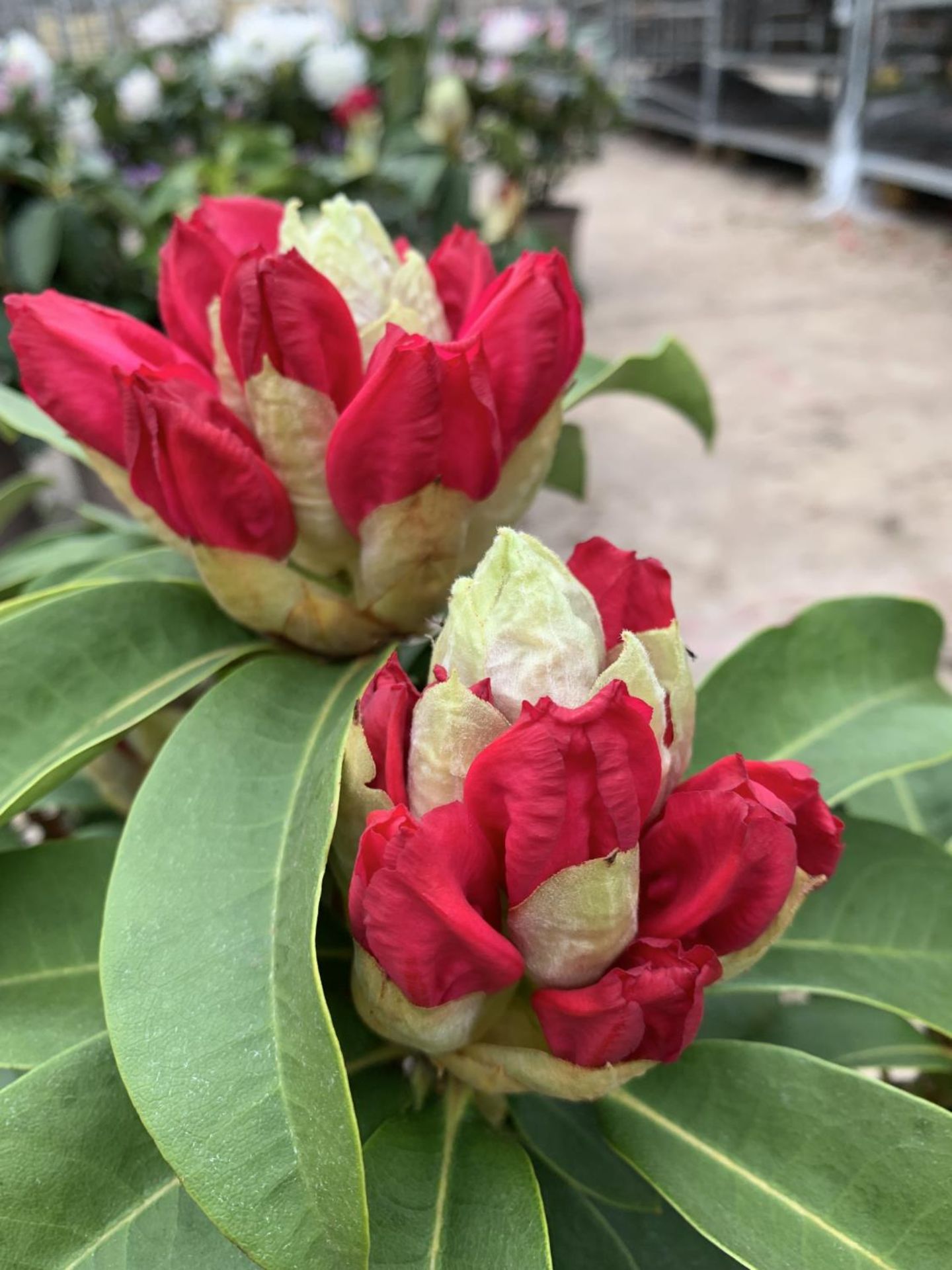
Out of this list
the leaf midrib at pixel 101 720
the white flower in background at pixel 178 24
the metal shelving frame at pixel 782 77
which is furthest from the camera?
the metal shelving frame at pixel 782 77

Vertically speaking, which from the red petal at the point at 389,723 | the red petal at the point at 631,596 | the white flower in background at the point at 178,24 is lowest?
the red petal at the point at 389,723

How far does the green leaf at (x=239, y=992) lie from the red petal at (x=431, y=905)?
0.07 feet

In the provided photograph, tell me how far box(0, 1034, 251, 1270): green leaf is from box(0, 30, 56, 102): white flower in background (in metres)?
2.16

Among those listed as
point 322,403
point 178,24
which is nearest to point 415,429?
point 322,403

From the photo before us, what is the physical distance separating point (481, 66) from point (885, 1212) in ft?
11.7

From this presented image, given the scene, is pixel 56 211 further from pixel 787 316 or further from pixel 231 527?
pixel 787 316

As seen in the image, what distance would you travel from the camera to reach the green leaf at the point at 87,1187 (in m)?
0.33

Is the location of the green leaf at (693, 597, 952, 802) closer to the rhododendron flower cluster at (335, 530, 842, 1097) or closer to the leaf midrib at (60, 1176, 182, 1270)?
the rhododendron flower cluster at (335, 530, 842, 1097)

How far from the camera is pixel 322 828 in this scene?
34 cm

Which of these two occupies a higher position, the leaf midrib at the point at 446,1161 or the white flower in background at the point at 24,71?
the white flower in background at the point at 24,71

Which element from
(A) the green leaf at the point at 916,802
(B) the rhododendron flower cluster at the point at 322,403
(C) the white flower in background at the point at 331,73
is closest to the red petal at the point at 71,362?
(B) the rhododendron flower cluster at the point at 322,403

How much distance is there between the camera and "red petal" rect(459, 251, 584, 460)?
16.0 inches

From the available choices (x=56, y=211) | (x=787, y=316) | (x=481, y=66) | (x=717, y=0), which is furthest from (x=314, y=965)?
(x=717, y=0)

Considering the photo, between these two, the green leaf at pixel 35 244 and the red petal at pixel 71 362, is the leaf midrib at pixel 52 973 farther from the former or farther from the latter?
the green leaf at pixel 35 244
